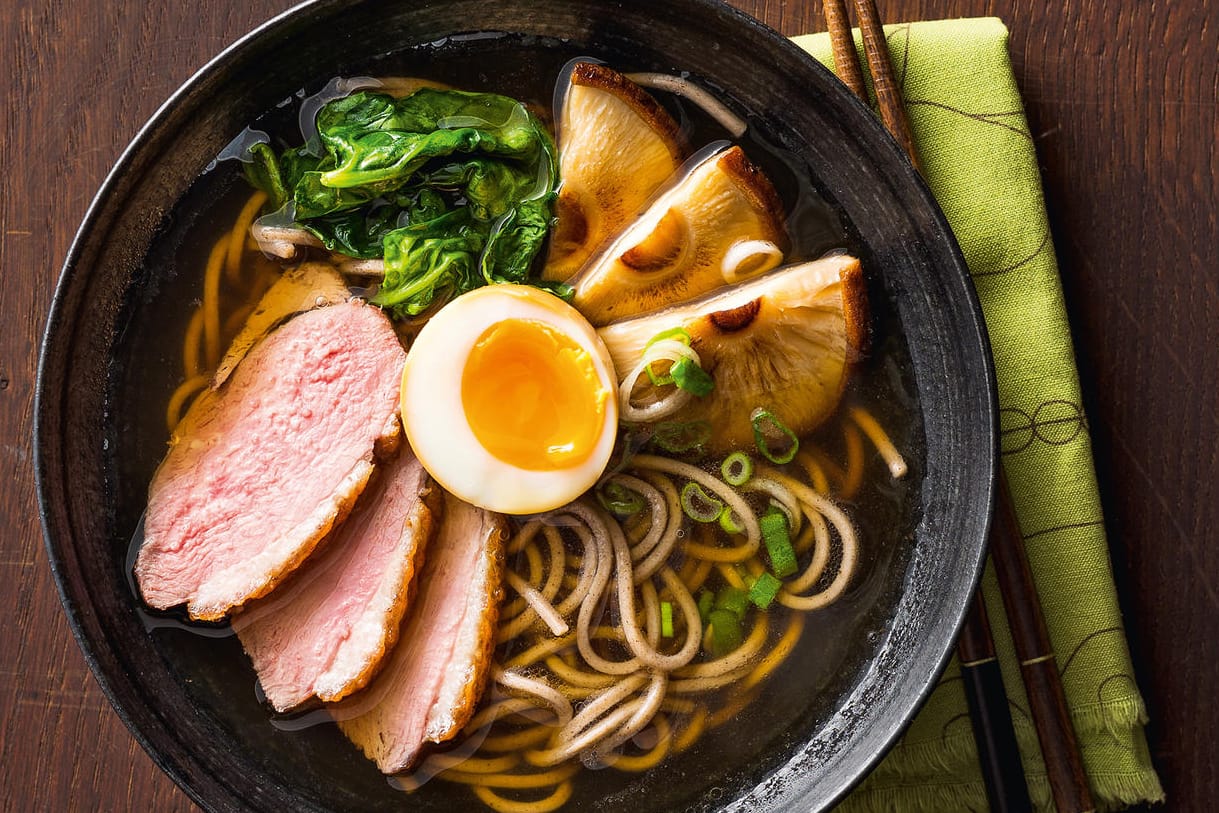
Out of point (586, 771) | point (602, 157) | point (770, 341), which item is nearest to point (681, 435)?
point (770, 341)

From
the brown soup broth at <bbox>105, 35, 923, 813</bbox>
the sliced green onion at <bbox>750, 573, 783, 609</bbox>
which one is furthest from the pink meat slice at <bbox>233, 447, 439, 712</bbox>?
the sliced green onion at <bbox>750, 573, 783, 609</bbox>

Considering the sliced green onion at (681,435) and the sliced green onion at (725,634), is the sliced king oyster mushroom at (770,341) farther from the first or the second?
the sliced green onion at (725,634)

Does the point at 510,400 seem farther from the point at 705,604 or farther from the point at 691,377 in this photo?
the point at 705,604

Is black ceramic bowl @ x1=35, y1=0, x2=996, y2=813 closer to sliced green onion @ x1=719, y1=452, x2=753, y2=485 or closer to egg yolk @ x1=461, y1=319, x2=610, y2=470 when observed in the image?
sliced green onion @ x1=719, y1=452, x2=753, y2=485

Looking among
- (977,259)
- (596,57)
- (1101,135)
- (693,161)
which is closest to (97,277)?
(596,57)

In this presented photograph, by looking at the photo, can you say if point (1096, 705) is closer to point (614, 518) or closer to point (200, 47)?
point (614, 518)
